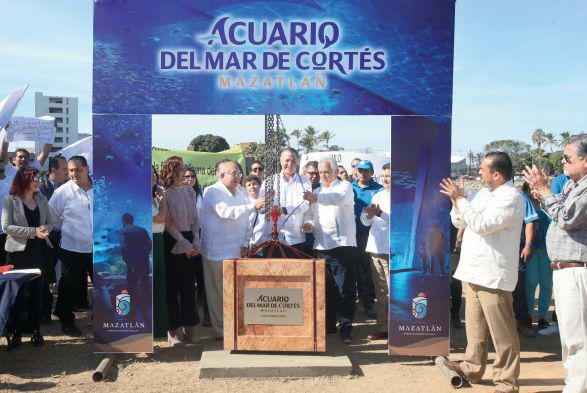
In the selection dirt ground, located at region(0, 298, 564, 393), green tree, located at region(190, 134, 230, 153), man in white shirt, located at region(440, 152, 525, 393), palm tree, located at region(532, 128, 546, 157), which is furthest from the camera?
palm tree, located at region(532, 128, 546, 157)

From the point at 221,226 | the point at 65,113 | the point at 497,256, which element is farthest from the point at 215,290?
the point at 65,113

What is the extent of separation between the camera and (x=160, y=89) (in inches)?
175

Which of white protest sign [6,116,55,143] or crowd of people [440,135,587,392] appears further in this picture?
white protest sign [6,116,55,143]

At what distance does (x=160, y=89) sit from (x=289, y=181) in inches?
69.9

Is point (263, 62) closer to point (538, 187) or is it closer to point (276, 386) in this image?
point (538, 187)

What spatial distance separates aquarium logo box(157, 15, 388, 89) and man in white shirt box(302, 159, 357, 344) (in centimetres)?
114

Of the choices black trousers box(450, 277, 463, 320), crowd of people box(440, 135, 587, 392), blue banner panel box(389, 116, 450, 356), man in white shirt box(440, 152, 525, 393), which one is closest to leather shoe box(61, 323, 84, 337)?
blue banner panel box(389, 116, 450, 356)

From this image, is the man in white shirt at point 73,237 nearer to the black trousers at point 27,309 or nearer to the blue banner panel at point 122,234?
the black trousers at point 27,309

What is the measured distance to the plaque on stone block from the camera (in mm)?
4523

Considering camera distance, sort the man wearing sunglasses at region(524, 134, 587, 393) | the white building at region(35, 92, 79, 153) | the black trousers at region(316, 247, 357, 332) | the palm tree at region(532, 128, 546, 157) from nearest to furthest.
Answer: the man wearing sunglasses at region(524, 134, 587, 393), the black trousers at region(316, 247, 357, 332), the palm tree at region(532, 128, 546, 157), the white building at region(35, 92, 79, 153)

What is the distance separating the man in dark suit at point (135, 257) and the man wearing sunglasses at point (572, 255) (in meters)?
3.17

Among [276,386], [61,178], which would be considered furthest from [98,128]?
[61,178]

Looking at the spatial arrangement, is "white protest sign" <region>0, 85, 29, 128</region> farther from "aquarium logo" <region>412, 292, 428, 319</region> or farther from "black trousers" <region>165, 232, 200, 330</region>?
"aquarium logo" <region>412, 292, 428, 319</region>

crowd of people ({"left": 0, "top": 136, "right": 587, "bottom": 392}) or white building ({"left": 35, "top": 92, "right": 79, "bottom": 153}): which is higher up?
white building ({"left": 35, "top": 92, "right": 79, "bottom": 153})
